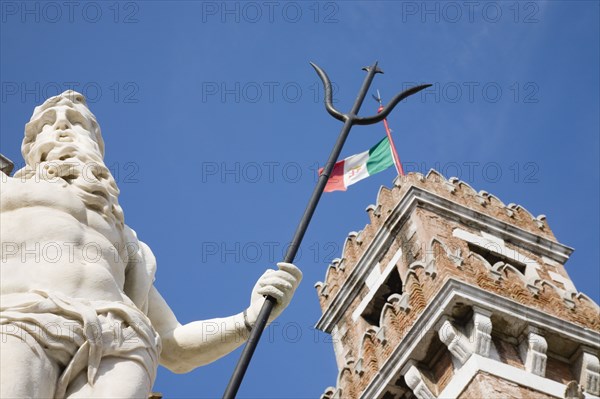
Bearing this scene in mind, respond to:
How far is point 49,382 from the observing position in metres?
3.11

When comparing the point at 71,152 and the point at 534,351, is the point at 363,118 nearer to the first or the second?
the point at 71,152

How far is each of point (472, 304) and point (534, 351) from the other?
144 cm

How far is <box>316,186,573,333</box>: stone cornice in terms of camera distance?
23922 millimetres

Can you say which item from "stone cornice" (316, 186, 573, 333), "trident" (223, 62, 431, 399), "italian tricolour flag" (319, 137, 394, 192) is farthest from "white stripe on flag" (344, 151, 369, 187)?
"trident" (223, 62, 431, 399)

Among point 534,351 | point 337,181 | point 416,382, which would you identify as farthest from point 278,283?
point 337,181

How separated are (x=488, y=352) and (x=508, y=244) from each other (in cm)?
722

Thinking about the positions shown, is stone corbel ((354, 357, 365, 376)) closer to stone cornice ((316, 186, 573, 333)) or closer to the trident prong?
stone cornice ((316, 186, 573, 333))

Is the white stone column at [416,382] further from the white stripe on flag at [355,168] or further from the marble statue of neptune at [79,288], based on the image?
the marble statue of neptune at [79,288]

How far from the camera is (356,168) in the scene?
2011 cm

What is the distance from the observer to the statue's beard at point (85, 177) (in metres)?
3.91

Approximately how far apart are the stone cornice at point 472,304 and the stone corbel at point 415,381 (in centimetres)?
15

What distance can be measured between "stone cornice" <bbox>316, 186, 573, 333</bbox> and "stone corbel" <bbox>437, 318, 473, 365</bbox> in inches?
246

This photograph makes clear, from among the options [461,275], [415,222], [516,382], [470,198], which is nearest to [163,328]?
[516,382]

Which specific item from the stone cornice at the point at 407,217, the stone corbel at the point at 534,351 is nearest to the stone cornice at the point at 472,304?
the stone corbel at the point at 534,351
